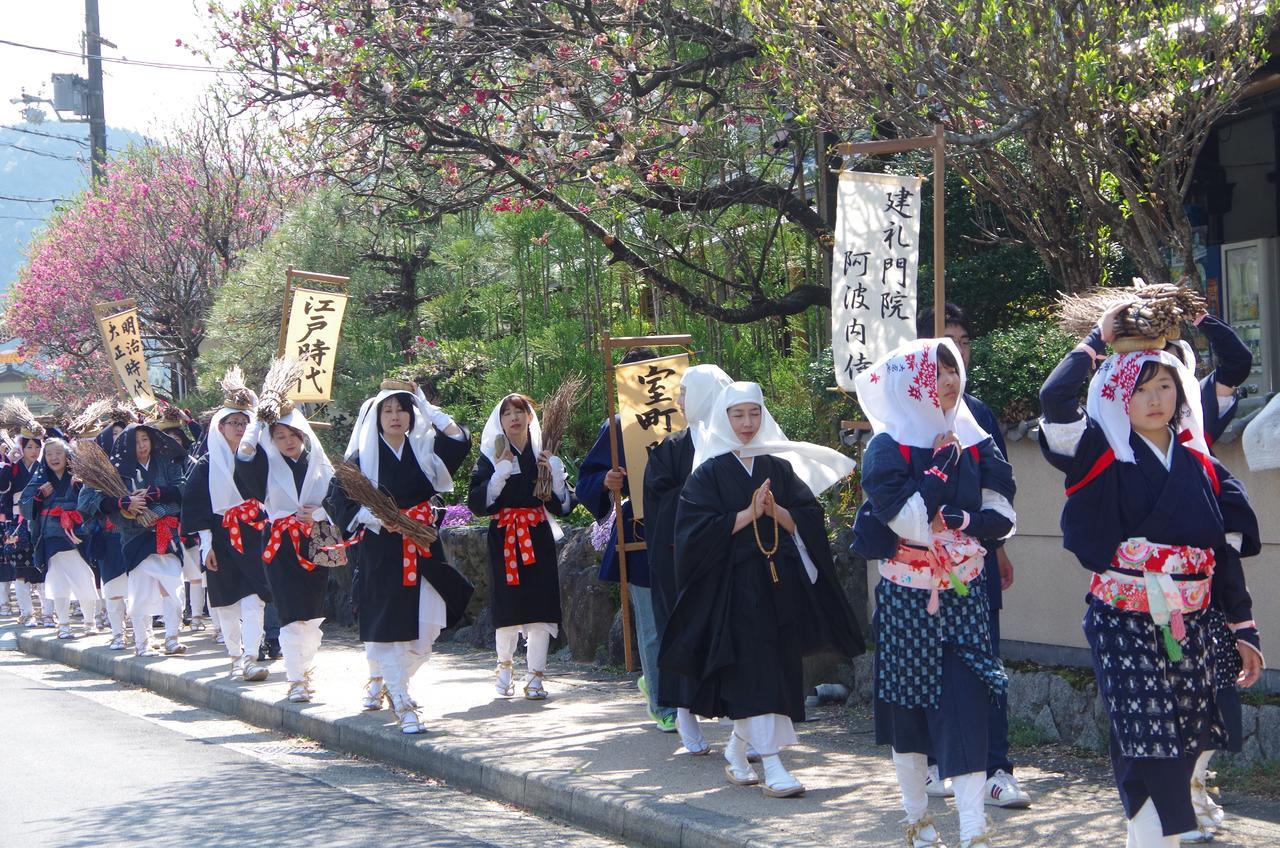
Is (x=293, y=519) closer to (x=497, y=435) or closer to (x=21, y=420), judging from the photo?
(x=497, y=435)

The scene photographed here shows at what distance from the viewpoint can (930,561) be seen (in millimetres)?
5352

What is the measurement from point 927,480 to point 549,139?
6.52 m

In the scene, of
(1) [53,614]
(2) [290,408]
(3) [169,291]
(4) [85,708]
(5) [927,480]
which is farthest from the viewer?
(3) [169,291]

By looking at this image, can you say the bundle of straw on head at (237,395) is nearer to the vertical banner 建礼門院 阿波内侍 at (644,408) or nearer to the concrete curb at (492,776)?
the concrete curb at (492,776)

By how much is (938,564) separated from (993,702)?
24.0 inches

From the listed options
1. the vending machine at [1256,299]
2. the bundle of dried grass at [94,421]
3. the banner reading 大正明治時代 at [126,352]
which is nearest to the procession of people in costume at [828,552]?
the bundle of dried grass at [94,421]

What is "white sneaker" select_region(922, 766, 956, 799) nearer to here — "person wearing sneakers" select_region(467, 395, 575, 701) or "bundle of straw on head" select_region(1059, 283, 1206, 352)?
"bundle of straw on head" select_region(1059, 283, 1206, 352)

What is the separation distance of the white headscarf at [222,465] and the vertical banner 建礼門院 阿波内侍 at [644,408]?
347 cm

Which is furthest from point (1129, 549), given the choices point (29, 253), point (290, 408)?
point (29, 253)

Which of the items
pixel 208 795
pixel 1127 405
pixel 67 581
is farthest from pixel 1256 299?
pixel 67 581

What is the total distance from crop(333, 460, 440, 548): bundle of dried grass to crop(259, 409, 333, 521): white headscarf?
128cm

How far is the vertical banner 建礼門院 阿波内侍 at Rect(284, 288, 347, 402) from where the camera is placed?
10.8 m

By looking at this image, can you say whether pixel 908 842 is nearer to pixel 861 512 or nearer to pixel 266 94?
pixel 861 512

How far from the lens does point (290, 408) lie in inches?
386
